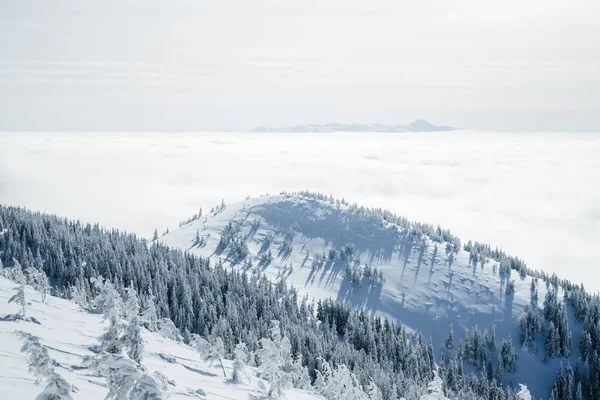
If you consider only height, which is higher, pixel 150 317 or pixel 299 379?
pixel 150 317

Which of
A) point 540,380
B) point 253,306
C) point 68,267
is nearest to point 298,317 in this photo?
point 253,306

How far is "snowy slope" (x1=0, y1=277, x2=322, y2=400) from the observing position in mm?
32562

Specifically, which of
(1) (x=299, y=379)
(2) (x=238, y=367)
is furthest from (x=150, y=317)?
(2) (x=238, y=367)

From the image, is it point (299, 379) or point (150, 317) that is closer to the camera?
point (150, 317)

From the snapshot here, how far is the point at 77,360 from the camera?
140 ft

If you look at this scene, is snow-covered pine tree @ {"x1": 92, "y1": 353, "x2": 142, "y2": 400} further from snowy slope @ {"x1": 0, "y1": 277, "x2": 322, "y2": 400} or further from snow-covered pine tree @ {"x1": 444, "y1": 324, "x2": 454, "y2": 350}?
snow-covered pine tree @ {"x1": 444, "y1": 324, "x2": 454, "y2": 350}

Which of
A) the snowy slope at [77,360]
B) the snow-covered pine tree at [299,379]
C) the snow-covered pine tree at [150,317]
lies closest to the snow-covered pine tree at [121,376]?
the snowy slope at [77,360]

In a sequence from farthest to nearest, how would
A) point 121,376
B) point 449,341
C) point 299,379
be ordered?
point 449,341 < point 299,379 < point 121,376

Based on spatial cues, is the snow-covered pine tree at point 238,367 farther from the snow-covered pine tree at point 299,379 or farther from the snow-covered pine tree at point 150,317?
the snow-covered pine tree at point 299,379

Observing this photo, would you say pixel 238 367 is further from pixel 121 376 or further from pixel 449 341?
pixel 449 341

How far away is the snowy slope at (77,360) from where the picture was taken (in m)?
32.6

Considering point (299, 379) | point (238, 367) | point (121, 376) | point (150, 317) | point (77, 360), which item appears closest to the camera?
point (121, 376)

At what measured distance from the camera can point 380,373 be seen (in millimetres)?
114812

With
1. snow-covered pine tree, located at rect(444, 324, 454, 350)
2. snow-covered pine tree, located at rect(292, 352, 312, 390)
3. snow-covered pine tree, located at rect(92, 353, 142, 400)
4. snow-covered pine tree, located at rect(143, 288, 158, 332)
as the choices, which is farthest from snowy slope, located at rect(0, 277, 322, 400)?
snow-covered pine tree, located at rect(444, 324, 454, 350)
